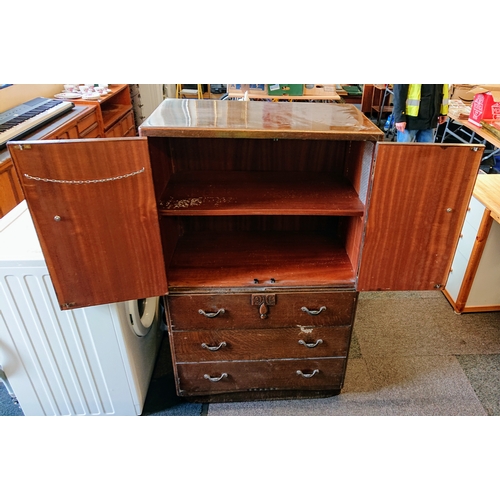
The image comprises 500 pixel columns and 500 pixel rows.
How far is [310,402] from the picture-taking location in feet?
6.08

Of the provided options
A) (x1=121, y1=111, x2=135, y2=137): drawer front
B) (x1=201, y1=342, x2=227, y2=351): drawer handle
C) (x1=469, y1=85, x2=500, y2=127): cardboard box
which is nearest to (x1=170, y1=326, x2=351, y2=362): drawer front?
(x1=201, y1=342, x2=227, y2=351): drawer handle

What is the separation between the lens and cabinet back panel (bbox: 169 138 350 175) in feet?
5.31

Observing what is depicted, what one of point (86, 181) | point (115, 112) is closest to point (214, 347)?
point (86, 181)

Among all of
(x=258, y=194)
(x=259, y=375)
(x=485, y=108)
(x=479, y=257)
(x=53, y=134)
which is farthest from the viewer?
(x=485, y=108)

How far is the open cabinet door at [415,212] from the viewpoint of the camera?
1.21 m

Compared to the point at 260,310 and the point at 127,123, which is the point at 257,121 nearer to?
the point at 260,310

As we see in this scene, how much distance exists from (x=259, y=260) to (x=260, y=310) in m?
0.22

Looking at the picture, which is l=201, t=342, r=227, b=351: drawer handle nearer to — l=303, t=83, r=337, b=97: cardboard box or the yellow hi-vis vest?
the yellow hi-vis vest

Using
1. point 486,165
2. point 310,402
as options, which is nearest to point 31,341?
point 310,402

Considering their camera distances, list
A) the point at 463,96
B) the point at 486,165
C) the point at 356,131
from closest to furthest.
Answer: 1. the point at 356,131
2. the point at 486,165
3. the point at 463,96

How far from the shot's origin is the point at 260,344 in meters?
1.66

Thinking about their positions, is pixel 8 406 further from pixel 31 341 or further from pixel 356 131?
pixel 356 131

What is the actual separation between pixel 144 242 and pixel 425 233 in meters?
0.97

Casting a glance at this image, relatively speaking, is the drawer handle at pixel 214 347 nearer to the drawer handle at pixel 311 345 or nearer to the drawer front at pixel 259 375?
the drawer front at pixel 259 375
